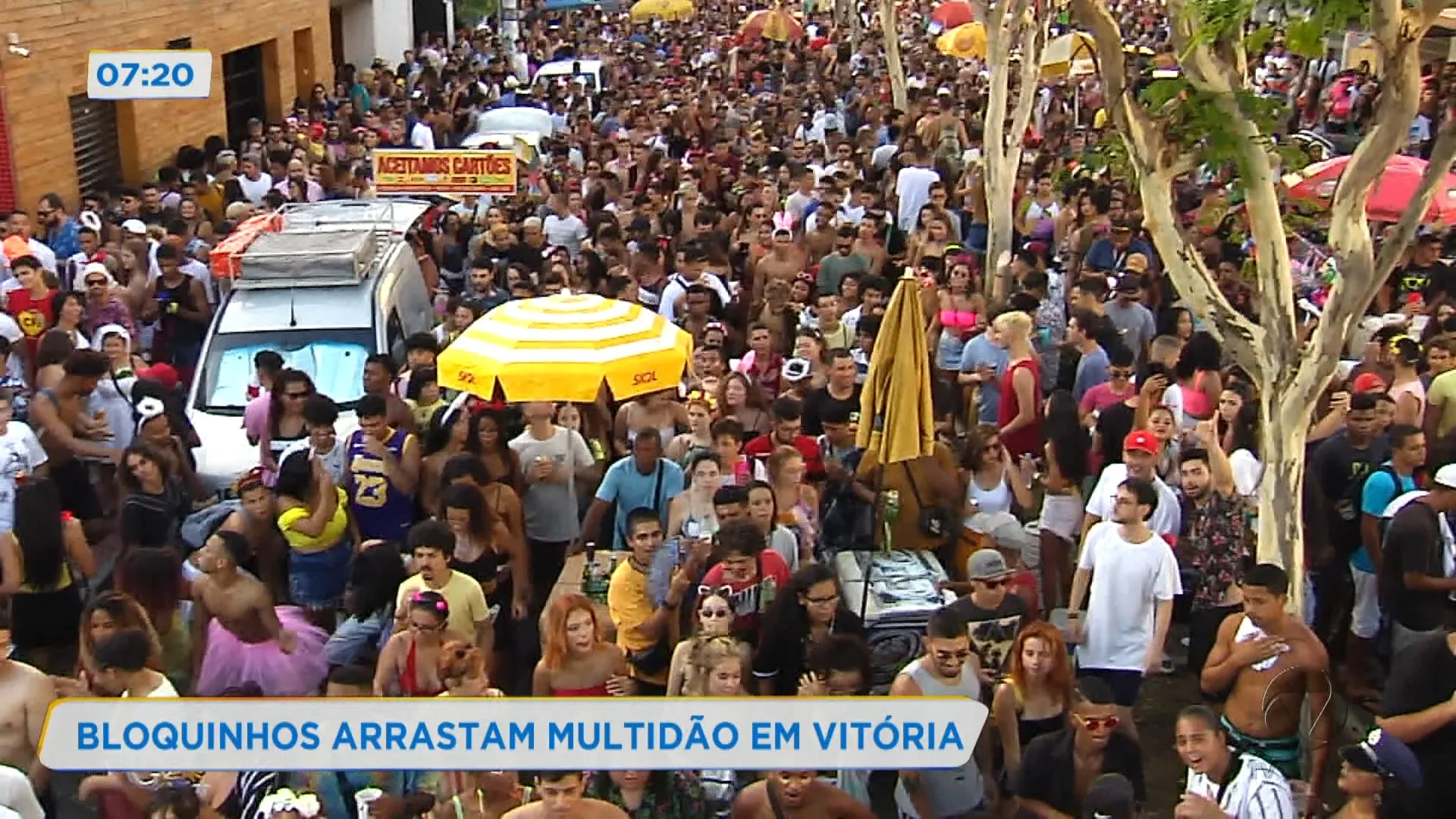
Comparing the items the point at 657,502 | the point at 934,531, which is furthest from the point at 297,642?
the point at 934,531

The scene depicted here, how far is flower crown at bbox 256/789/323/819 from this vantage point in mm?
5859

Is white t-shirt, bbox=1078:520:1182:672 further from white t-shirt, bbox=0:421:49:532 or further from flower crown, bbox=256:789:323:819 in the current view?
white t-shirt, bbox=0:421:49:532

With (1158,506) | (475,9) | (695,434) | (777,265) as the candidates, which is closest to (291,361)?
(695,434)

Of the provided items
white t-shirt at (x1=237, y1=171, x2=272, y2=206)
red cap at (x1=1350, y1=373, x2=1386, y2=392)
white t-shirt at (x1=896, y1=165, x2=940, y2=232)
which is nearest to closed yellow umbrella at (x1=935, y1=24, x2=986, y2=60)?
white t-shirt at (x1=896, y1=165, x2=940, y2=232)

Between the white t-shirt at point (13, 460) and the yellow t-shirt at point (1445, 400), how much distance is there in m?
7.25

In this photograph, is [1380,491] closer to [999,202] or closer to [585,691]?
[585,691]

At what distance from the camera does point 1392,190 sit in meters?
13.1

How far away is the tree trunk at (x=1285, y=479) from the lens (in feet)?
25.5

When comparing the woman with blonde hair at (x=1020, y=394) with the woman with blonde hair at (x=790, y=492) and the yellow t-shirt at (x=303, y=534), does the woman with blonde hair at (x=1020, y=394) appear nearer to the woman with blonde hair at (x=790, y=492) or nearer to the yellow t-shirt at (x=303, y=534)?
the woman with blonde hair at (x=790, y=492)

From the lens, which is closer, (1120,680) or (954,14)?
(1120,680)

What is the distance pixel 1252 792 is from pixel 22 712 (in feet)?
14.3

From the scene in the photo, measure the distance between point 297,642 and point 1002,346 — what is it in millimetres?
4816

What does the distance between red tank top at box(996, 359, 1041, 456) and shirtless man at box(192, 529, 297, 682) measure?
432cm

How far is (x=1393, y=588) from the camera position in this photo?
7844 mm
